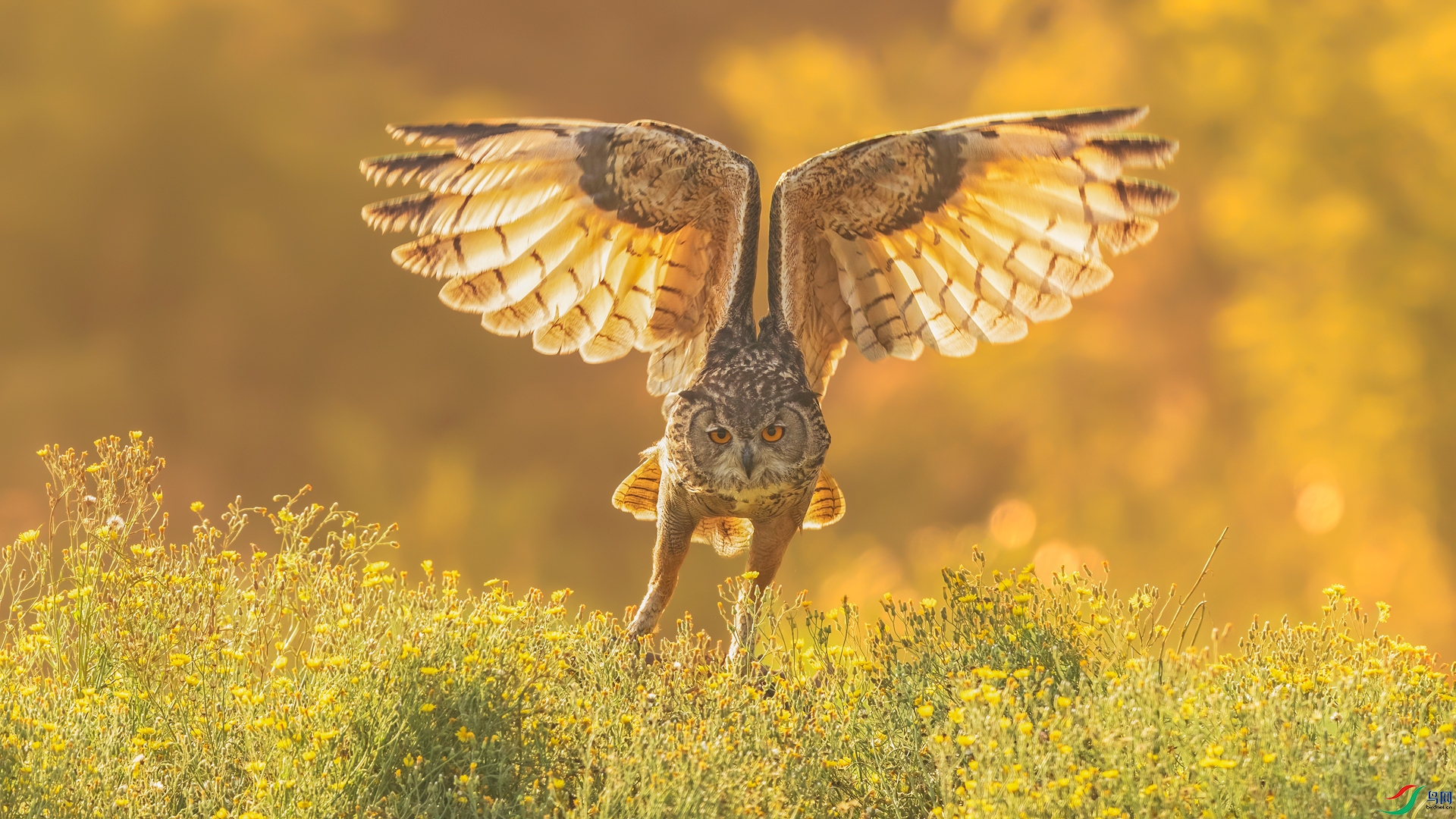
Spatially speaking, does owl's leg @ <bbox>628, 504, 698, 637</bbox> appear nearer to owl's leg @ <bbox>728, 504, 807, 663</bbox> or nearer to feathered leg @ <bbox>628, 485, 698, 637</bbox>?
feathered leg @ <bbox>628, 485, 698, 637</bbox>

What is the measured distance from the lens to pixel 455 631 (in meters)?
3.02

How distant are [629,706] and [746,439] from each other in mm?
1023

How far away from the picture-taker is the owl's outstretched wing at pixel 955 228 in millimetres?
3646

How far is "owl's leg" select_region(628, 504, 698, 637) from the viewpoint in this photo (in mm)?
3975

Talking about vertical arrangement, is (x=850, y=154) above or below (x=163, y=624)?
above

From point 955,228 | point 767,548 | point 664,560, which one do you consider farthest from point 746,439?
point 955,228

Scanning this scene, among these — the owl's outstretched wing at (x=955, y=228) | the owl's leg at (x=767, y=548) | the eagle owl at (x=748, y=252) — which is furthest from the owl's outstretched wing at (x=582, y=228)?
the owl's leg at (x=767, y=548)

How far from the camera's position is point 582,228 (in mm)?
3965

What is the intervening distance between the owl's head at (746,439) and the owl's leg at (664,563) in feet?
1.12

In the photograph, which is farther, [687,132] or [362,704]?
[687,132]

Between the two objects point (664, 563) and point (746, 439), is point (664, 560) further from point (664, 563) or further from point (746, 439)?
point (746, 439)

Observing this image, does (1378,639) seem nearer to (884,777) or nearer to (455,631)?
(884,777)

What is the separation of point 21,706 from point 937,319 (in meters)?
3.53

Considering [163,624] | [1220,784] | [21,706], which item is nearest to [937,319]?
[1220,784]
